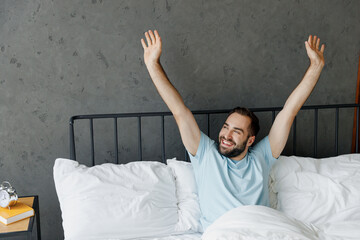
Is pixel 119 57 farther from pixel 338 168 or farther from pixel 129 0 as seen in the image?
pixel 338 168

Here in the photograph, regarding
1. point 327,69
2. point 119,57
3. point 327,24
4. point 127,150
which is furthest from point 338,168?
point 119,57

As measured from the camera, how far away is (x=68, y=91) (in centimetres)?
213

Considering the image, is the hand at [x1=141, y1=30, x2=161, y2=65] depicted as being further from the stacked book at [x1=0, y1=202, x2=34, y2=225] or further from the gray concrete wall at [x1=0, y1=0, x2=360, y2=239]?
the stacked book at [x1=0, y1=202, x2=34, y2=225]

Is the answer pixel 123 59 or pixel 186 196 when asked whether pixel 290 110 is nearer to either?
pixel 186 196

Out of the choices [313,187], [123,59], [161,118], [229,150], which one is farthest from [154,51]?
[313,187]

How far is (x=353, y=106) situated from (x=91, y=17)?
176 cm

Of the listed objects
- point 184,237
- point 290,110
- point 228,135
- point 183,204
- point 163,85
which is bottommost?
point 184,237

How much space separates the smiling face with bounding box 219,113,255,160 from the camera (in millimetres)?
1927

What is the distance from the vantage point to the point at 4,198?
1.83 metres

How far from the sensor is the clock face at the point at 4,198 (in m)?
1.82

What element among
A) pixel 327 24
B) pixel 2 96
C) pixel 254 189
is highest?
pixel 327 24

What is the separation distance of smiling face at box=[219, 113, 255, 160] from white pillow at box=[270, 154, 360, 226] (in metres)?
0.28

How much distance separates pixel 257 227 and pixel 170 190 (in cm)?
55

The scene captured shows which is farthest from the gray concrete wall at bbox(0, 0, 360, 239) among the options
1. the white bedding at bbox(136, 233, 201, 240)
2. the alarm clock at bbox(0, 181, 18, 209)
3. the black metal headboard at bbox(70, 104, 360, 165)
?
the white bedding at bbox(136, 233, 201, 240)
